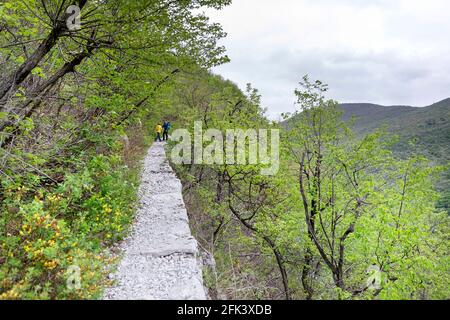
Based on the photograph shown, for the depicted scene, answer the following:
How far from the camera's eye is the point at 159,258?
534 centimetres

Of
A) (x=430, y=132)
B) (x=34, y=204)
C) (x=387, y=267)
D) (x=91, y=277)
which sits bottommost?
(x=387, y=267)

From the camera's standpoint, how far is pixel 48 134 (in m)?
6.75

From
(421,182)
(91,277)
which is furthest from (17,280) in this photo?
(421,182)

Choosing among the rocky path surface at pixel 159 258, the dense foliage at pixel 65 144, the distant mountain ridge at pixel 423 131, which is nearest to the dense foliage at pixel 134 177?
the dense foliage at pixel 65 144

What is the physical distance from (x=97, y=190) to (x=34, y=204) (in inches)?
88.6

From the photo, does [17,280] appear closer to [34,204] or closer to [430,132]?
[34,204]
